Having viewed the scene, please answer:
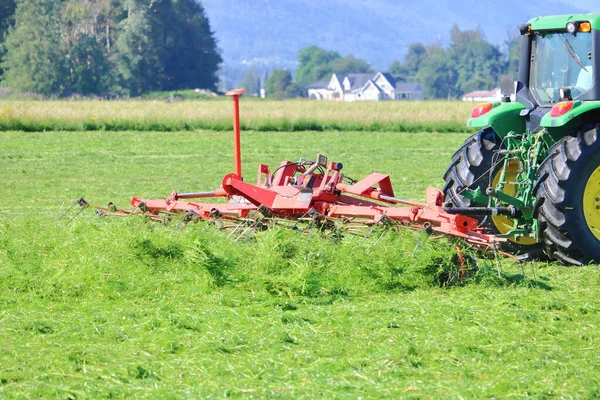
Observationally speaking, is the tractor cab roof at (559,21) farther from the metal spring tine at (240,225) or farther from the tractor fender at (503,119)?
the metal spring tine at (240,225)

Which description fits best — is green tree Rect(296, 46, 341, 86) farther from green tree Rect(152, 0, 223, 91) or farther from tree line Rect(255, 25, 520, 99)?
green tree Rect(152, 0, 223, 91)

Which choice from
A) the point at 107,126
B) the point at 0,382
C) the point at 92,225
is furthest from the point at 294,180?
the point at 107,126

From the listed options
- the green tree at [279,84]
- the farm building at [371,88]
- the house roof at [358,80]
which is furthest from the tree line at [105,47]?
the house roof at [358,80]

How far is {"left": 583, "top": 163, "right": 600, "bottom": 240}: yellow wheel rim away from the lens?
25.5 feet

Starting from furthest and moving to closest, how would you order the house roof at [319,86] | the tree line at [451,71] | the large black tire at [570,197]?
the house roof at [319,86] → the tree line at [451,71] → the large black tire at [570,197]

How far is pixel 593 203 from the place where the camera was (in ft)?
25.6

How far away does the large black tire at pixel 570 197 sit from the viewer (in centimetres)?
754

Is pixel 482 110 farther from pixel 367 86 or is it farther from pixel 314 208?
pixel 367 86

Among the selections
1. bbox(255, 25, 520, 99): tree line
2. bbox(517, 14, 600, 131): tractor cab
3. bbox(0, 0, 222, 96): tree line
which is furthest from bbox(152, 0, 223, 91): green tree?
bbox(517, 14, 600, 131): tractor cab

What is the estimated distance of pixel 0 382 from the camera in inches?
188

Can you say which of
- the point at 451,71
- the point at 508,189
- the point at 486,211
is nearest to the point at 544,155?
the point at 508,189

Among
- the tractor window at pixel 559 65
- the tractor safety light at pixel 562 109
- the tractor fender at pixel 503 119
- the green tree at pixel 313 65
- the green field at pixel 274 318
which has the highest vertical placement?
the green tree at pixel 313 65

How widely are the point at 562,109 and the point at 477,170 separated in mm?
971

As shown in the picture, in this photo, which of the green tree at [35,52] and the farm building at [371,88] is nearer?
the green tree at [35,52]
